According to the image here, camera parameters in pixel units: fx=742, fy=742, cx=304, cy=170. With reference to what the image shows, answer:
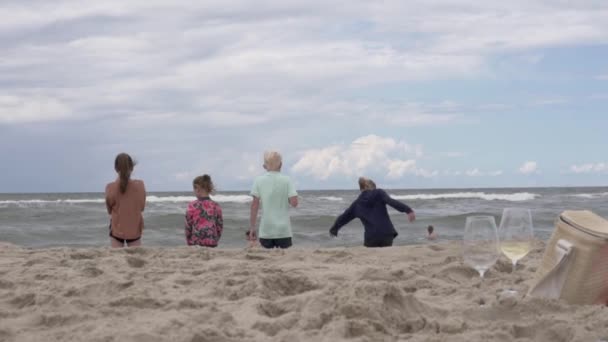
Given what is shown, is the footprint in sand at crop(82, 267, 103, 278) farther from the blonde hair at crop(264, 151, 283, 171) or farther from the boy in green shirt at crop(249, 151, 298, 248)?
the blonde hair at crop(264, 151, 283, 171)

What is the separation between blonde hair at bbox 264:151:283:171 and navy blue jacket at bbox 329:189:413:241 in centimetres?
126

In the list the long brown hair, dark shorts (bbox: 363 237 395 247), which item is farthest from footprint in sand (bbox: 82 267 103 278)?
dark shorts (bbox: 363 237 395 247)

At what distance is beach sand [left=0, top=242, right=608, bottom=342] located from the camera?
349cm

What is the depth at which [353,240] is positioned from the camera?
50.5ft

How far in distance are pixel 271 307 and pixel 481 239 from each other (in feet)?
3.82

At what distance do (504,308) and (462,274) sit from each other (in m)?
1.86

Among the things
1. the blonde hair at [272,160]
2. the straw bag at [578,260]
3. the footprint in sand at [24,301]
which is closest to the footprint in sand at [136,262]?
the footprint in sand at [24,301]

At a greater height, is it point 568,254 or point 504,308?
point 568,254

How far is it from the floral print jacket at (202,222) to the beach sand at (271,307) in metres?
2.42

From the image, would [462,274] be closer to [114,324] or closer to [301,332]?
[301,332]

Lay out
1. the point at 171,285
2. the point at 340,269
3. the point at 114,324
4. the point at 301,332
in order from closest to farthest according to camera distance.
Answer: the point at 301,332, the point at 114,324, the point at 171,285, the point at 340,269

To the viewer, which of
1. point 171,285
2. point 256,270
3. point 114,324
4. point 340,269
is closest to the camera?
point 114,324

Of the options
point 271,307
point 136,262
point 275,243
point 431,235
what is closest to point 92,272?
point 136,262

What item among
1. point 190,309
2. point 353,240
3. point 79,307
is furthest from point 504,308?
point 353,240
